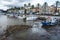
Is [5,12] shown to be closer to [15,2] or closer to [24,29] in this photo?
[15,2]

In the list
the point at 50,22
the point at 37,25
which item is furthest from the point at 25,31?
the point at 50,22

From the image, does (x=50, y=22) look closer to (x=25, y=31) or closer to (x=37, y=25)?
(x=37, y=25)

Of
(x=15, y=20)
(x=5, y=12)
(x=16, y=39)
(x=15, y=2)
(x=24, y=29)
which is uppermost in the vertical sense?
(x=15, y=2)

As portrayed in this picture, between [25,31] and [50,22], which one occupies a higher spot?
[50,22]

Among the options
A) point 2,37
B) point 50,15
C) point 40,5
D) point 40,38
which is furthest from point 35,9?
point 2,37

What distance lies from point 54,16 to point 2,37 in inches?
30.5

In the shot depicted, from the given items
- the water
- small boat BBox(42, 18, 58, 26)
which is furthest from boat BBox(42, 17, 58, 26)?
the water

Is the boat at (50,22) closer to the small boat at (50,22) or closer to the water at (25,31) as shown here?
the small boat at (50,22)

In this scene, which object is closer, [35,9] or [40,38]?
[40,38]

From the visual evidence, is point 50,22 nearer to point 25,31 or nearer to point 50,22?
point 50,22

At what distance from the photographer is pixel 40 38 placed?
161 centimetres

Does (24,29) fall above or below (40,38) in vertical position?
above

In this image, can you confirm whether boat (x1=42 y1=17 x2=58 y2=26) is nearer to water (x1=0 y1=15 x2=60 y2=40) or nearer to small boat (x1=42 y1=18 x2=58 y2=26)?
small boat (x1=42 y1=18 x2=58 y2=26)

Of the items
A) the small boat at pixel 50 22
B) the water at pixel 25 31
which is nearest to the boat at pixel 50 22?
the small boat at pixel 50 22
